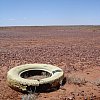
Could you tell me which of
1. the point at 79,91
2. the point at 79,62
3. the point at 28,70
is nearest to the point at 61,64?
the point at 79,62

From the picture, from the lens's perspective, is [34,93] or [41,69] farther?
[41,69]

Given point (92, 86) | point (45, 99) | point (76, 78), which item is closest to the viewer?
point (45, 99)

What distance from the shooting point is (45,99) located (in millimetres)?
5816

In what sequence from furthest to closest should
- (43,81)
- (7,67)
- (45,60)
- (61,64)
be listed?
(45,60)
(61,64)
(7,67)
(43,81)

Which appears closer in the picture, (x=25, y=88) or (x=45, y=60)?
(x=25, y=88)

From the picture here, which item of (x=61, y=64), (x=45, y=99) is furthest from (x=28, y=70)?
(x=61, y=64)

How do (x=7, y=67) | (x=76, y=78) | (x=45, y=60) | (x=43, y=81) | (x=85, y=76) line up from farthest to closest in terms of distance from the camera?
(x=45, y=60)
(x=7, y=67)
(x=85, y=76)
(x=76, y=78)
(x=43, y=81)

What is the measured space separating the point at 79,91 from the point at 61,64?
377 cm

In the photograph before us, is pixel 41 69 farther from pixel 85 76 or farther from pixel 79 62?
pixel 79 62

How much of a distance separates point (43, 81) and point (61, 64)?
157 inches

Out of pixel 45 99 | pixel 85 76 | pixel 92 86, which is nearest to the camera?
pixel 45 99

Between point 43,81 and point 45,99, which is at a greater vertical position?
point 43,81

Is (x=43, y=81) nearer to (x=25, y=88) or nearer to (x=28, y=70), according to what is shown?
(x=25, y=88)

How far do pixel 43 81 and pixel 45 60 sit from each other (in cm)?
481
